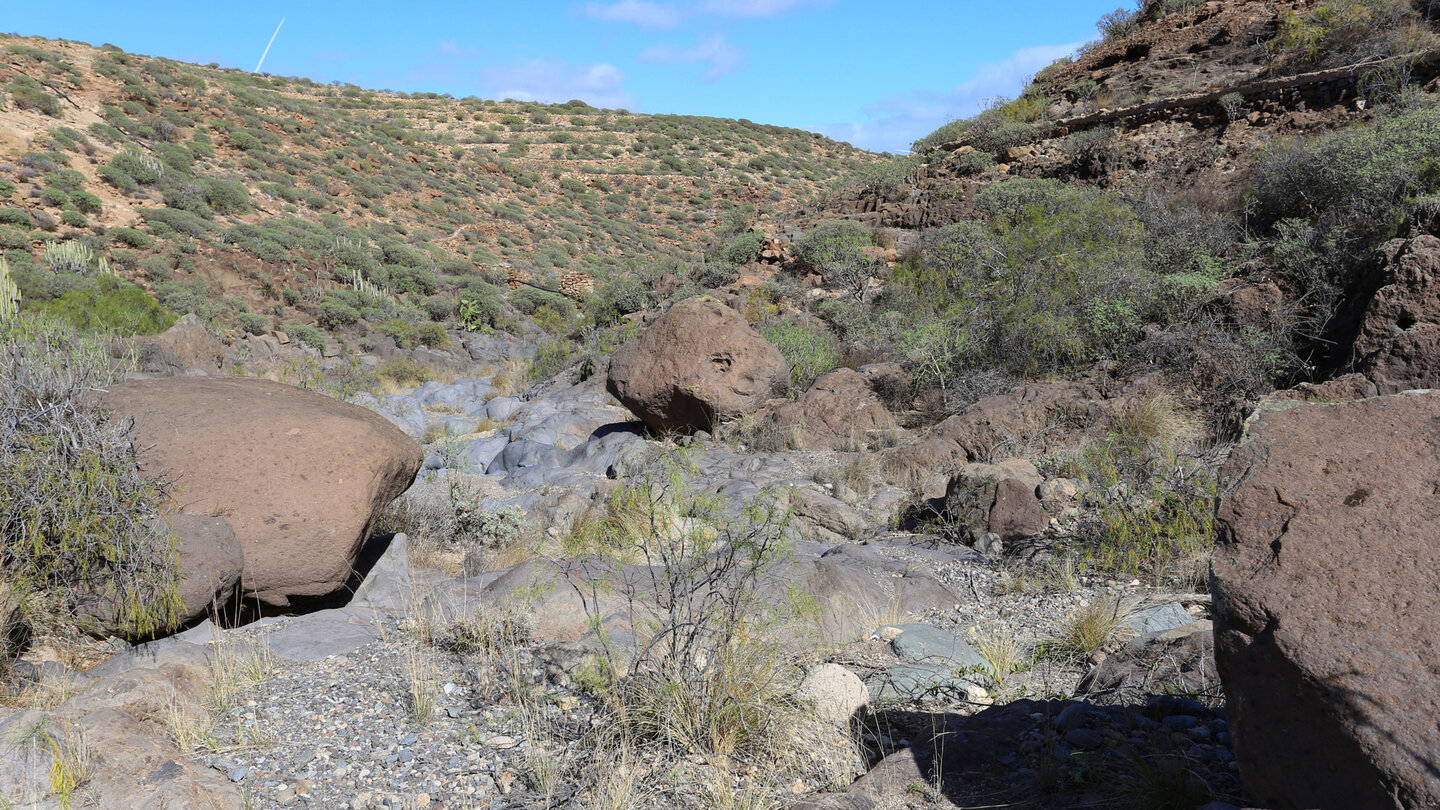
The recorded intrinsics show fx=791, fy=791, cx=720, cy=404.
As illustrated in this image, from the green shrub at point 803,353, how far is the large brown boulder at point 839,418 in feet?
2.32

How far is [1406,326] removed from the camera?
6395 millimetres

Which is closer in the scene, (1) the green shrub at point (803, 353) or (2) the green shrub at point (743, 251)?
(1) the green shrub at point (803, 353)

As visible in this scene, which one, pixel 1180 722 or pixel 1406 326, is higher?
pixel 1406 326

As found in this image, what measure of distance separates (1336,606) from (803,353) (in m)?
9.82

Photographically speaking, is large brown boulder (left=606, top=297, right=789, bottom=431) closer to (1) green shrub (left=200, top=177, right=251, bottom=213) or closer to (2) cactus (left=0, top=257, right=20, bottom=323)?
(2) cactus (left=0, top=257, right=20, bottom=323)

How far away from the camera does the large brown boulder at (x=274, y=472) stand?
4441mm

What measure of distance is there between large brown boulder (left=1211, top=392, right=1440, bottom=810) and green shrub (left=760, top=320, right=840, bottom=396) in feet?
27.6

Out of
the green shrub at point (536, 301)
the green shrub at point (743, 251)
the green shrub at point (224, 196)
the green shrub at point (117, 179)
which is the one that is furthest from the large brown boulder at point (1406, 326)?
the green shrub at point (117, 179)

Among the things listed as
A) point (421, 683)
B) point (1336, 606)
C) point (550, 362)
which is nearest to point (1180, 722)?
point (1336, 606)

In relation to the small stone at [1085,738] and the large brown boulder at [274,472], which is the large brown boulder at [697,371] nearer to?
the large brown boulder at [274,472]

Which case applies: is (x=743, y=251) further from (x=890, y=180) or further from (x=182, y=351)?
(x=182, y=351)

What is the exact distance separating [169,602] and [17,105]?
1047 inches

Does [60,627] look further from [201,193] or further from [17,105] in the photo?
[17,105]

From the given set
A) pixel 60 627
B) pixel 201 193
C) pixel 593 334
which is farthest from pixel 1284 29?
pixel 201 193
